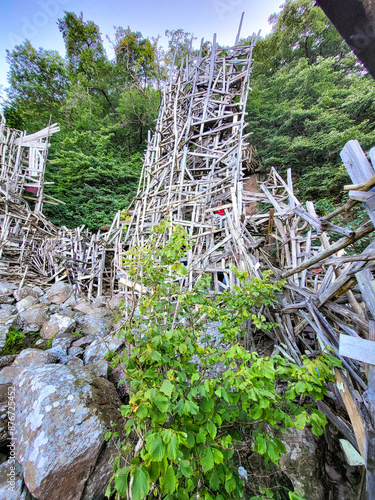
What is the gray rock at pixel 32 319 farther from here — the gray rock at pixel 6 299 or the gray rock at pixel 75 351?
the gray rock at pixel 6 299

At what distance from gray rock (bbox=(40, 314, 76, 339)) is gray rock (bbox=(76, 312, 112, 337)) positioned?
40cm

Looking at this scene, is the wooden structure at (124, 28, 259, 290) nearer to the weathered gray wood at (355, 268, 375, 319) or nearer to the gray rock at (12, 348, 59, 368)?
the weathered gray wood at (355, 268, 375, 319)

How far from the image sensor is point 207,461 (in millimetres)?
1237

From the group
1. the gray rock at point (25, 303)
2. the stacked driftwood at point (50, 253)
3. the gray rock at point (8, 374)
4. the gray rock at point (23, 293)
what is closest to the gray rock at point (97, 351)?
the gray rock at point (8, 374)

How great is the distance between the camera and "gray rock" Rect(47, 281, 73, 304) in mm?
6937

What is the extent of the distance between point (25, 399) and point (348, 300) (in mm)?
4071

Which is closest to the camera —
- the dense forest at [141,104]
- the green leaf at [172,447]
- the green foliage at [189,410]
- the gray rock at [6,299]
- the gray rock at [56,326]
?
the green leaf at [172,447]

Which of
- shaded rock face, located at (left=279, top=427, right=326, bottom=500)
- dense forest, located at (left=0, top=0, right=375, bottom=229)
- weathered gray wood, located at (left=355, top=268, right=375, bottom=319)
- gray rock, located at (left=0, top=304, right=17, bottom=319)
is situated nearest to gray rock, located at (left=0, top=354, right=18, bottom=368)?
gray rock, located at (left=0, top=304, right=17, bottom=319)

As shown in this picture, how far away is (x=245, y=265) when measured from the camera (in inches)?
164

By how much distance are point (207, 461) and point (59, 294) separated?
7.57 meters

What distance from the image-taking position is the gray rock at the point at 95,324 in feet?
17.0

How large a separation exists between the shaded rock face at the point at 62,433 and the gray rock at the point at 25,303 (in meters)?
4.23

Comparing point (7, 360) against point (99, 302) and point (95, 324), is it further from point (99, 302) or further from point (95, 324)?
point (99, 302)

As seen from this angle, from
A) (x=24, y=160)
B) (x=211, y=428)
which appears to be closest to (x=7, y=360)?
(x=211, y=428)
